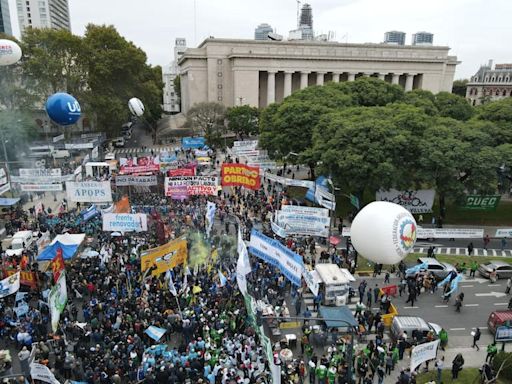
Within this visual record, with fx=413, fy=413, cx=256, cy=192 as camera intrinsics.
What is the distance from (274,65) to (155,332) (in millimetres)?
75181

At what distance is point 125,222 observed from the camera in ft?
75.8

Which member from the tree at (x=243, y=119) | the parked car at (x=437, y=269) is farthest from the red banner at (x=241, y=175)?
the tree at (x=243, y=119)

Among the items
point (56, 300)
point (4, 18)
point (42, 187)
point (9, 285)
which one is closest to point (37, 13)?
point (4, 18)

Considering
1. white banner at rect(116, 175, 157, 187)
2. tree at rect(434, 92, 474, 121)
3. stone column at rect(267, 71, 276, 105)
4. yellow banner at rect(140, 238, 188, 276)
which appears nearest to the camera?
yellow banner at rect(140, 238, 188, 276)

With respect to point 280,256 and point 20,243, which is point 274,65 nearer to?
point 20,243

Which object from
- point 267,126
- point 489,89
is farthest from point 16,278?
point 489,89

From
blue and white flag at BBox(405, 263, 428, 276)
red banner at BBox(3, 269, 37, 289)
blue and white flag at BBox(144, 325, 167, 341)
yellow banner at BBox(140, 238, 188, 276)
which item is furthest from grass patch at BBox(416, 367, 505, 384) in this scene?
red banner at BBox(3, 269, 37, 289)

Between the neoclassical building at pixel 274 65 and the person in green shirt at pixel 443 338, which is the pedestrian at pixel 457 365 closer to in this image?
the person in green shirt at pixel 443 338

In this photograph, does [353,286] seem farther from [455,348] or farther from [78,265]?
[78,265]

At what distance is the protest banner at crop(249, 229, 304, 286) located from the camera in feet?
50.5

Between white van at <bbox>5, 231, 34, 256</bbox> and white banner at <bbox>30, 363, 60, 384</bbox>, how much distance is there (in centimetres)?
1258

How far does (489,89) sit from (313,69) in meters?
60.3

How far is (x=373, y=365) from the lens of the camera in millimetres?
15016

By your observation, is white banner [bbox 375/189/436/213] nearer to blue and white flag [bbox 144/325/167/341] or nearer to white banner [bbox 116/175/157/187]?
white banner [bbox 116/175/157/187]
